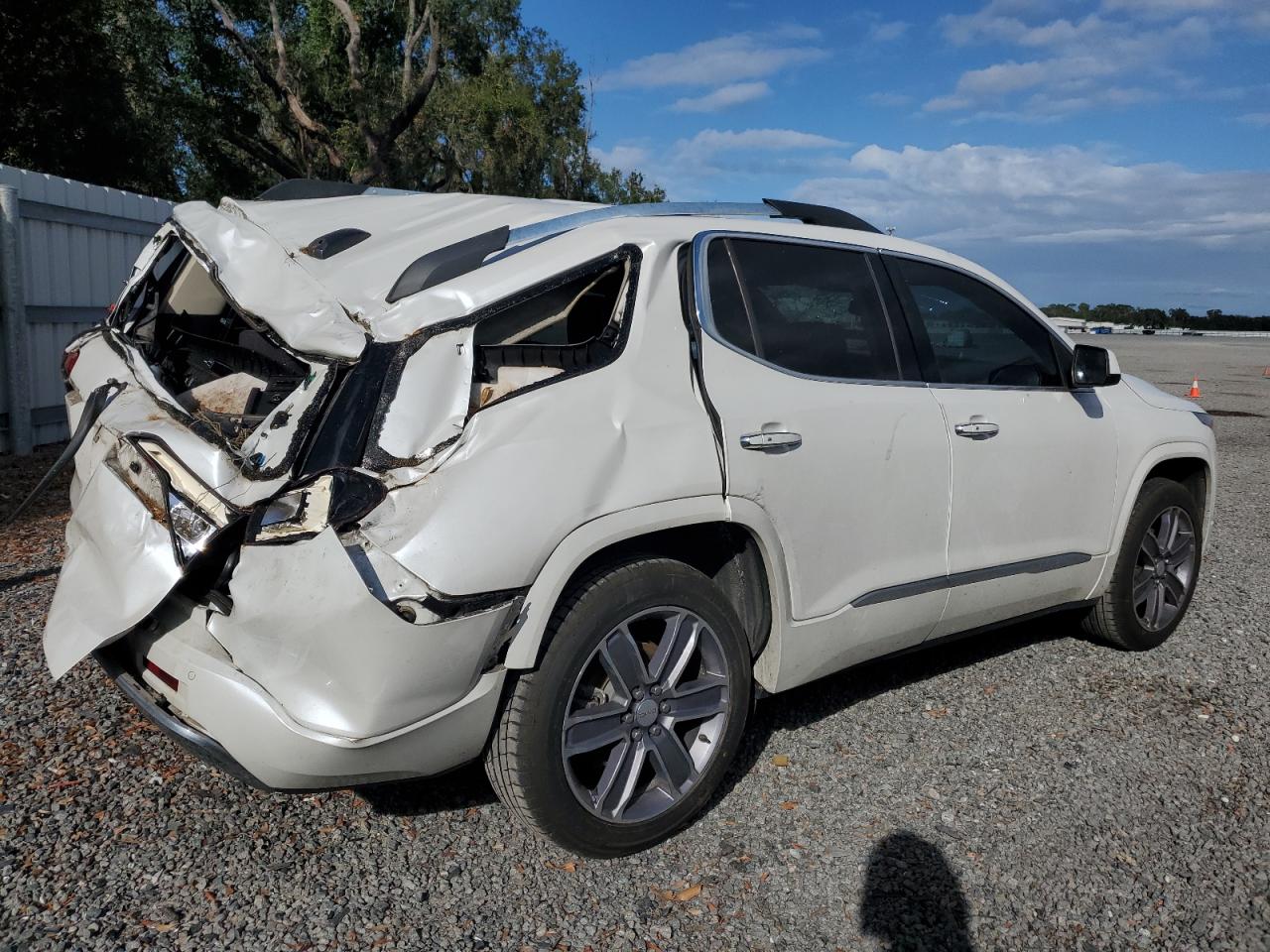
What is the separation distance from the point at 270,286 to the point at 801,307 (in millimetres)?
1689

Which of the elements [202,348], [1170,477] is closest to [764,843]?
[202,348]

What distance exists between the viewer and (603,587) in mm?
2873

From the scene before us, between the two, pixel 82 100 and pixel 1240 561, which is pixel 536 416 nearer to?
pixel 1240 561

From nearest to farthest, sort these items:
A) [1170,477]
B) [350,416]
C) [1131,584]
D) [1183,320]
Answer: [350,416] < [1131,584] < [1170,477] < [1183,320]

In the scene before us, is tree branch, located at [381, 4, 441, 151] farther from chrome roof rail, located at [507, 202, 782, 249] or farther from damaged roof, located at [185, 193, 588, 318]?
chrome roof rail, located at [507, 202, 782, 249]

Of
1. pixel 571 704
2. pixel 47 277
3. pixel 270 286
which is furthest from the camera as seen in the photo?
pixel 47 277

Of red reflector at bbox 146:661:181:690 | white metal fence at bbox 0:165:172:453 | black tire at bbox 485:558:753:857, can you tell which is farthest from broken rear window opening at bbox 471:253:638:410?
white metal fence at bbox 0:165:172:453

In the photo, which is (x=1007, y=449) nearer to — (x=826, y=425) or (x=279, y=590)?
(x=826, y=425)

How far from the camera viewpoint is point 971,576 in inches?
154

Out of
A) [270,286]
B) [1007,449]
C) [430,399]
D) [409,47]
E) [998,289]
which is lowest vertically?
[1007,449]

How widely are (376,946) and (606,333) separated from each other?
1.76 meters

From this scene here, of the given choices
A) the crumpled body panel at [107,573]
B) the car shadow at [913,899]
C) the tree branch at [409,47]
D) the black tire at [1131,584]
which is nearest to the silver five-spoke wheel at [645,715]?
the car shadow at [913,899]

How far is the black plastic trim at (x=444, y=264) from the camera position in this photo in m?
2.78

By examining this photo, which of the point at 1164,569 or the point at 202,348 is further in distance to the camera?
the point at 1164,569
